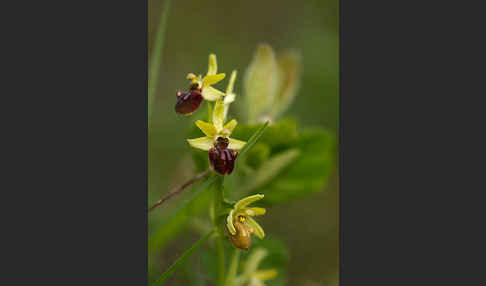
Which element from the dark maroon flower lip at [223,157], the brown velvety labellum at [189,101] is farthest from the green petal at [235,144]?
the brown velvety labellum at [189,101]

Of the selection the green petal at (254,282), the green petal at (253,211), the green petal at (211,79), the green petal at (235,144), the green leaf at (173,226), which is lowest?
the green petal at (254,282)

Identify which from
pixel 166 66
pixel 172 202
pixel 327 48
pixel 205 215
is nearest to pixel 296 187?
pixel 205 215

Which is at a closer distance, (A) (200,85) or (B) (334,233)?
(A) (200,85)

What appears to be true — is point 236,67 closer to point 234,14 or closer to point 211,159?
point 234,14

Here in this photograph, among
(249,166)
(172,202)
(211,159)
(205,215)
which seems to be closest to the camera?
(211,159)

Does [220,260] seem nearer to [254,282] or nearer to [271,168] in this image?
[254,282]

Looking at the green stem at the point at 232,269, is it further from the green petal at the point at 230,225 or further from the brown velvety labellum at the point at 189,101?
the brown velvety labellum at the point at 189,101
